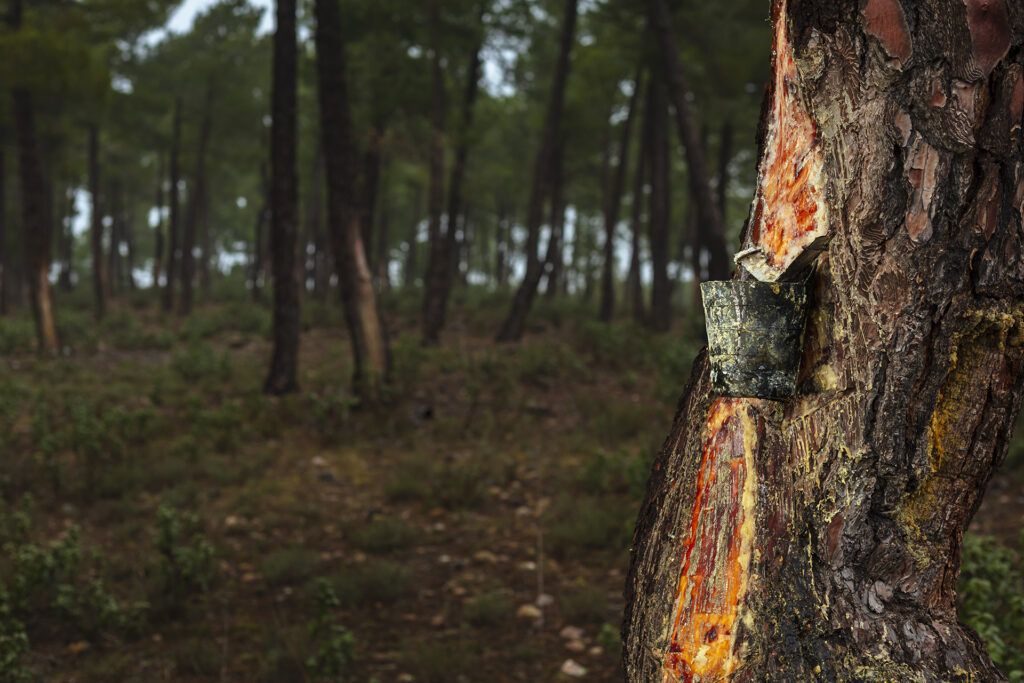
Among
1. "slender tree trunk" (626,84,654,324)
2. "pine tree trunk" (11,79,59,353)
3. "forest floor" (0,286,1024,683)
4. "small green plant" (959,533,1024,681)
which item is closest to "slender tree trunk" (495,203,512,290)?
"slender tree trunk" (626,84,654,324)

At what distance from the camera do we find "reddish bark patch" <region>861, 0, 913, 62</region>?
5.11 feet

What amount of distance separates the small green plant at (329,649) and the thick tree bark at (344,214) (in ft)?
17.8

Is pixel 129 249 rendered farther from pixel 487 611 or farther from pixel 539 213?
pixel 487 611

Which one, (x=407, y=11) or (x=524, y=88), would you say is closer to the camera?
(x=407, y=11)

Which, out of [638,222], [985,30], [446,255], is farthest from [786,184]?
[638,222]

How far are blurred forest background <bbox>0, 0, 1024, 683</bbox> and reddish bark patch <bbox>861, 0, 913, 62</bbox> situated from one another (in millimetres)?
2473

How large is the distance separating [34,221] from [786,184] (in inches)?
626

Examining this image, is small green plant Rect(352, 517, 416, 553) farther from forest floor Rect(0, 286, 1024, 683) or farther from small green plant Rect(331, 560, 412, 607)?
small green plant Rect(331, 560, 412, 607)

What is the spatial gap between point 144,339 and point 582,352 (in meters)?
9.47

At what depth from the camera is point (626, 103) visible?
2281 centimetres

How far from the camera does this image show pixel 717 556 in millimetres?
1679

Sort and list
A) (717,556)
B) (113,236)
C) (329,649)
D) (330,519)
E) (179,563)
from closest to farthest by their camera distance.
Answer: (717,556) < (329,649) < (179,563) < (330,519) < (113,236)

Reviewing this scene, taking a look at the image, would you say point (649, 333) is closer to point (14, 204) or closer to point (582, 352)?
point (582, 352)

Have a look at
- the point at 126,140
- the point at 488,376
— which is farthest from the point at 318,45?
the point at 126,140
